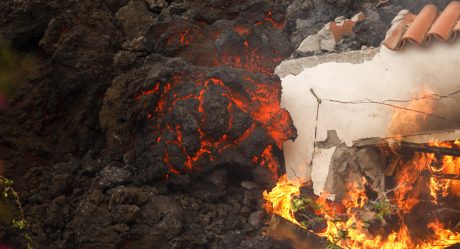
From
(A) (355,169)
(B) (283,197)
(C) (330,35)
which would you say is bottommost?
(B) (283,197)

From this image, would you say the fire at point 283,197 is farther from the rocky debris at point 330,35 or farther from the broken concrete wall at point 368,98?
the rocky debris at point 330,35

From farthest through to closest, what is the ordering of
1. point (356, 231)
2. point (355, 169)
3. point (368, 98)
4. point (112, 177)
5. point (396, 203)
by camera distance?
point (112, 177) < point (368, 98) < point (355, 169) < point (396, 203) < point (356, 231)

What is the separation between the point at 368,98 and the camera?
606 cm

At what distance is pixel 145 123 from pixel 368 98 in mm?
3217

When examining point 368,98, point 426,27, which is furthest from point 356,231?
point 426,27

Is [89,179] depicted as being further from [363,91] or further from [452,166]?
[452,166]

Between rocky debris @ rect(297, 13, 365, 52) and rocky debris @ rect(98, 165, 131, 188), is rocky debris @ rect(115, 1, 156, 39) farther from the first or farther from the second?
rocky debris @ rect(297, 13, 365, 52)

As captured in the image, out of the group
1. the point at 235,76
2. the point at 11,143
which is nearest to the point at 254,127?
the point at 235,76

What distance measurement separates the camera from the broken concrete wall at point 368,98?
5.59 m

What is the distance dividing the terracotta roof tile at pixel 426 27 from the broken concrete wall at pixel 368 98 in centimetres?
13

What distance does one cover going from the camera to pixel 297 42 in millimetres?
7879

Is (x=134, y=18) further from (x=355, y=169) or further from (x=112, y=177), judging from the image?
(x=355, y=169)

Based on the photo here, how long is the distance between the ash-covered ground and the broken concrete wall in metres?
0.34

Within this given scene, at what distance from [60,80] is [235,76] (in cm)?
294
